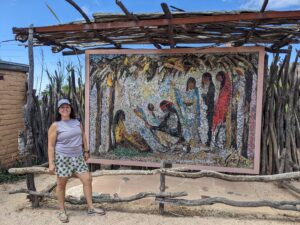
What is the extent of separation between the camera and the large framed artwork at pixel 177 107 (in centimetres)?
527

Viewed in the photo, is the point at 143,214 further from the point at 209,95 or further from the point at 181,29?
the point at 181,29

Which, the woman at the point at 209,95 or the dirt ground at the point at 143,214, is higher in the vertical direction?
the woman at the point at 209,95

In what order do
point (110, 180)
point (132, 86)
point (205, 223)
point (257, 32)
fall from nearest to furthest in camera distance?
point (205, 223) → point (257, 32) → point (110, 180) → point (132, 86)

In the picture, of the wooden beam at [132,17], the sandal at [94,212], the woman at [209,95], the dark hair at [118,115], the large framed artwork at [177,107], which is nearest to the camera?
the wooden beam at [132,17]

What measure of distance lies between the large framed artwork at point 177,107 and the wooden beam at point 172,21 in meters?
1.52

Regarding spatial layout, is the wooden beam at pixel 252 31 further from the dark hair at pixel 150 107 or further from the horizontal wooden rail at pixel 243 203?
the horizontal wooden rail at pixel 243 203

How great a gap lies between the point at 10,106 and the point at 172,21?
414cm

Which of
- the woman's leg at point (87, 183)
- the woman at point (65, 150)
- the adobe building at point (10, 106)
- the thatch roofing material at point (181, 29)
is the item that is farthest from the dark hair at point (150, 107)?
the adobe building at point (10, 106)

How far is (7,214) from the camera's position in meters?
4.01

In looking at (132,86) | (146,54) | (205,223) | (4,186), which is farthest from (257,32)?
(4,186)

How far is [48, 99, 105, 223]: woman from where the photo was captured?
3670 millimetres

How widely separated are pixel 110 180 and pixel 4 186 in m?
1.79

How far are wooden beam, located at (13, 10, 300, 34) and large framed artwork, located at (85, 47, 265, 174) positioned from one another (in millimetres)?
1523

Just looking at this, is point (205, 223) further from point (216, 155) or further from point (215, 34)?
point (215, 34)
